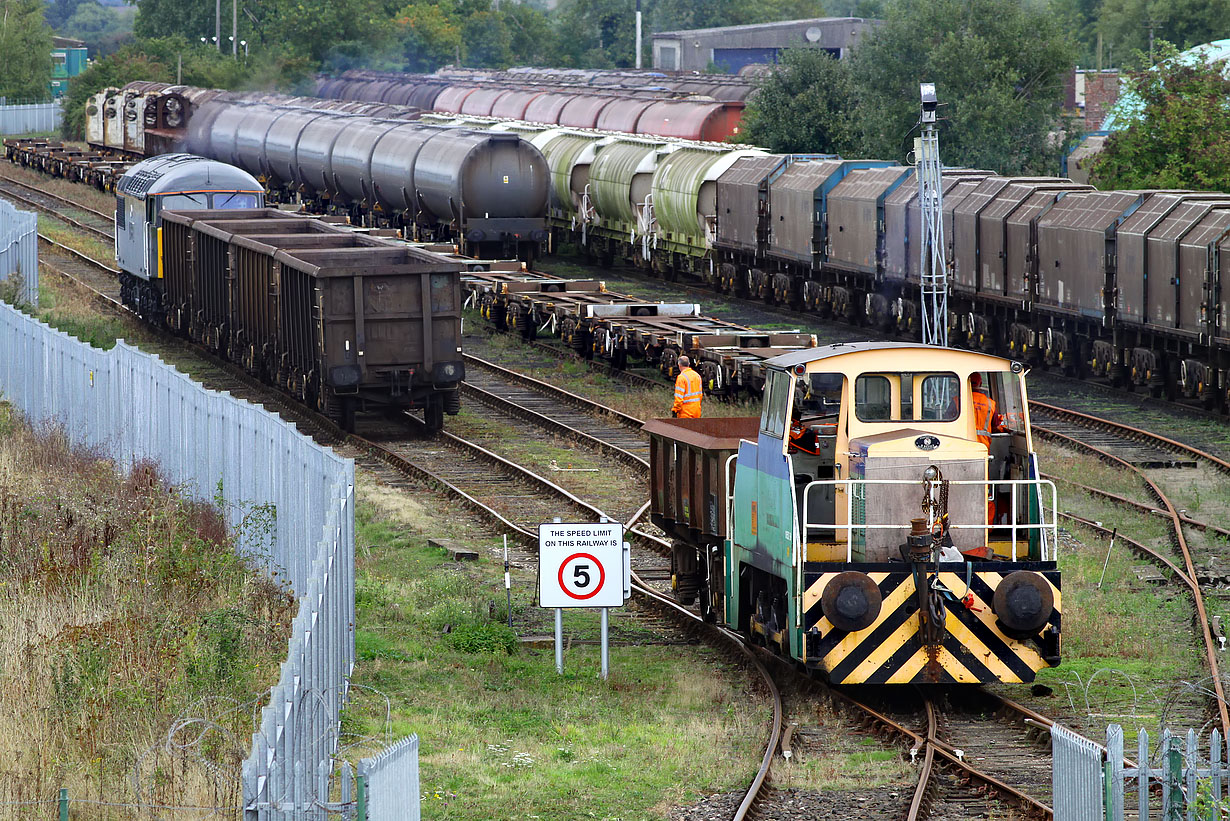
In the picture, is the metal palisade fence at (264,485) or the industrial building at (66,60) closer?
the metal palisade fence at (264,485)

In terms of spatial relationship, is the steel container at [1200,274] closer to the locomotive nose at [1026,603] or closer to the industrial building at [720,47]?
the locomotive nose at [1026,603]

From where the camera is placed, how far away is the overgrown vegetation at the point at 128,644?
1003 centimetres

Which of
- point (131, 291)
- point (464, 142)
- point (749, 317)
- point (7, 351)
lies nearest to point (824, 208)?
point (749, 317)

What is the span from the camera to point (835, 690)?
1353cm

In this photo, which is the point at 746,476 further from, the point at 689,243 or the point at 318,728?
the point at 689,243

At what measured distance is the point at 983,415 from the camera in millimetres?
13508

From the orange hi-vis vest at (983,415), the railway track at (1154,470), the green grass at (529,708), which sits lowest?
the green grass at (529,708)

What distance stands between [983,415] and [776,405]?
1620 millimetres

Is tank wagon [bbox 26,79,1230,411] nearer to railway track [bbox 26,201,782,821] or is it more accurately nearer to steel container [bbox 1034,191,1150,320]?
steel container [bbox 1034,191,1150,320]

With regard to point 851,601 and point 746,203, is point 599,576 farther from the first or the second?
point 746,203

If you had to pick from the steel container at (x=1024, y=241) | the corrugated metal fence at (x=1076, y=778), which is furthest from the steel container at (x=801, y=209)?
the corrugated metal fence at (x=1076, y=778)

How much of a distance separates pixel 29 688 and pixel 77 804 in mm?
2098

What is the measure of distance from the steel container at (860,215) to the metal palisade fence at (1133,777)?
2785 centimetres

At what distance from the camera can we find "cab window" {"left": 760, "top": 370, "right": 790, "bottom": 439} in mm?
12883
